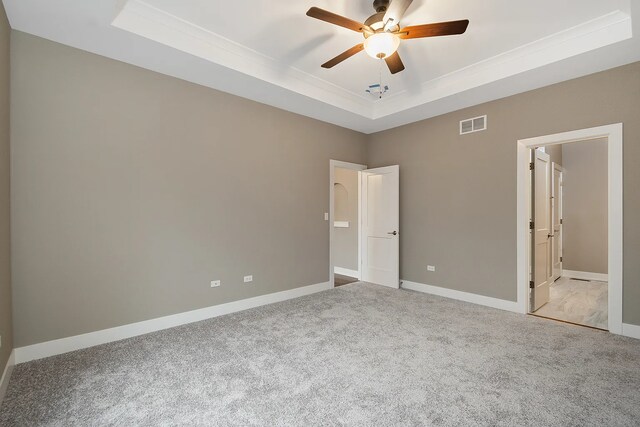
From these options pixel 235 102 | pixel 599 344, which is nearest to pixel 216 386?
pixel 235 102

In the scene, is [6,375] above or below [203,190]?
below

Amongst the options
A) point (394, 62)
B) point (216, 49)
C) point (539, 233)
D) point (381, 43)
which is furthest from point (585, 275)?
point (216, 49)

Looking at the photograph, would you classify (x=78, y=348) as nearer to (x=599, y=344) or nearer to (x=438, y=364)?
(x=438, y=364)

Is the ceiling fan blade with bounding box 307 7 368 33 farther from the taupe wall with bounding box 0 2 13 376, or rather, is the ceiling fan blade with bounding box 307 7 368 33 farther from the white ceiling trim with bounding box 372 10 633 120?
the taupe wall with bounding box 0 2 13 376

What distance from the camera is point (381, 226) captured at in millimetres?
5391

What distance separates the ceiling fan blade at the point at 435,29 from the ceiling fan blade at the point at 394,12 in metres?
0.13

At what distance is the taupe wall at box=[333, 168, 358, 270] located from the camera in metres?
6.15

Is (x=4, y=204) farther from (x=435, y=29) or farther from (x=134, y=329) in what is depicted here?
(x=435, y=29)

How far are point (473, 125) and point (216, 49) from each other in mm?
3578

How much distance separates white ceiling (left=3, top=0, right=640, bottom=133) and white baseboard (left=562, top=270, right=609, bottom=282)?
4.38 m

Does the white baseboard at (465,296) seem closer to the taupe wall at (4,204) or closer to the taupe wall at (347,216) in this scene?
the taupe wall at (347,216)

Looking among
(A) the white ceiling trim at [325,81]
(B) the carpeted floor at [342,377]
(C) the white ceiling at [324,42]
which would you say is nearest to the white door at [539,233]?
(B) the carpeted floor at [342,377]

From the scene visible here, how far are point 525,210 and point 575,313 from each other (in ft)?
4.96

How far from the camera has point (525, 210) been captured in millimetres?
3836
